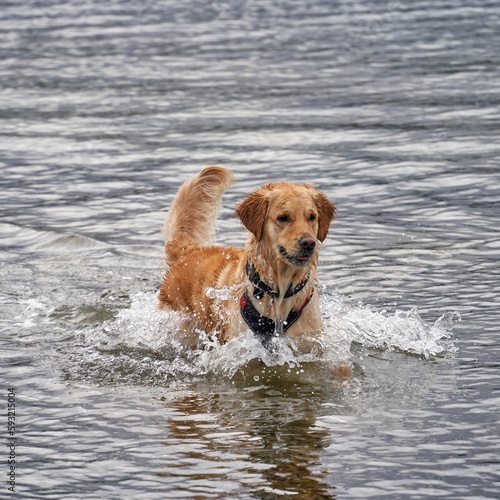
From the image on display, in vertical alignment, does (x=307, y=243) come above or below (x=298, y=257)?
above

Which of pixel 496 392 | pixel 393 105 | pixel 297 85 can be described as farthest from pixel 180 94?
pixel 496 392

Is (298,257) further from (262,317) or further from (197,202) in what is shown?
(197,202)

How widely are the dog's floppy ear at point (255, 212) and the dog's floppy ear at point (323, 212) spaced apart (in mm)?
396

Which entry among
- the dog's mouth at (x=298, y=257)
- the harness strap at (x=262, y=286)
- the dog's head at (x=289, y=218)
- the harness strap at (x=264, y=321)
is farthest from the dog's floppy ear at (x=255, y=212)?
the harness strap at (x=264, y=321)

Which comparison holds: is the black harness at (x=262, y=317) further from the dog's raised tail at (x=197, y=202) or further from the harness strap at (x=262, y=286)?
the dog's raised tail at (x=197, y=202)

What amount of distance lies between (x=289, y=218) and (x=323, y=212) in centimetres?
34

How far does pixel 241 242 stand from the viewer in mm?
11930

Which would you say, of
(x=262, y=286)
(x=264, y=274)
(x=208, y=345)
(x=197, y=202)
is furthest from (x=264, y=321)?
(x=197, y=202)

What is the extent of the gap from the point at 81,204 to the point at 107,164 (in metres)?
2.00

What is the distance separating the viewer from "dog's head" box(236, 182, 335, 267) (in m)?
7.63

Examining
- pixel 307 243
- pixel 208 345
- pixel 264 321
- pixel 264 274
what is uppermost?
pixel 307 243

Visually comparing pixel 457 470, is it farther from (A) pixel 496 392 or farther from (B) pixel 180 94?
(B) pixel 180 94

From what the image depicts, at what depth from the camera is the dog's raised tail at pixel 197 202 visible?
Result: 9734 mm

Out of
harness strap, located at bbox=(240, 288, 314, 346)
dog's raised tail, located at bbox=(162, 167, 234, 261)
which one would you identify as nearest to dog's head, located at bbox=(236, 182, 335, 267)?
harness strap, located at bbox=(240, 288, 314, 346)
